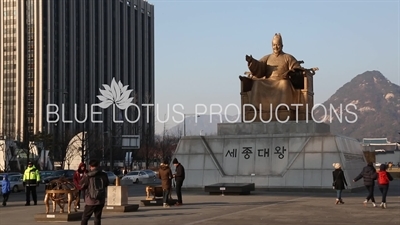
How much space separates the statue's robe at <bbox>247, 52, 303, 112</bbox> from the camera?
31.5 meters

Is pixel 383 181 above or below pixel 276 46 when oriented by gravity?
below

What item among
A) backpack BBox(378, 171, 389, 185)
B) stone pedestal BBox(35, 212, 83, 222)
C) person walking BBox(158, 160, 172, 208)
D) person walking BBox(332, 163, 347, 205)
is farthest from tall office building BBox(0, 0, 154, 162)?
stone pedestal BBox(35, 212, 83, 222)

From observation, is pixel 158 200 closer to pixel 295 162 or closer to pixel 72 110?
pixel 295 162

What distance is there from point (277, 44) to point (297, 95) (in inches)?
109

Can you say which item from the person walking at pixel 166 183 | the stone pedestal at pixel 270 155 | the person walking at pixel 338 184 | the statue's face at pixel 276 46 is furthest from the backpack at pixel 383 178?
the statue's face at pixel 276 46

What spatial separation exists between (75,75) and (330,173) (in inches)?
3691

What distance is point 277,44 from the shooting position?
107 feet

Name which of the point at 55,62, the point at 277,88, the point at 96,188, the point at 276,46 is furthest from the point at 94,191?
the point at 55,62

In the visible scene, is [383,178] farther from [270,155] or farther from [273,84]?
[273,84]

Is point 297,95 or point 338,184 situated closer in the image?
point 338,184

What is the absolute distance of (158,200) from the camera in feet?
73.2

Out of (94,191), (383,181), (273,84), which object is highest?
(273,84)

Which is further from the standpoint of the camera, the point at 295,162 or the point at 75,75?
the point at 75,75

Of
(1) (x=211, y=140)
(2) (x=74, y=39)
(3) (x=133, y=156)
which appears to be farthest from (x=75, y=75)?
(1) (x=211, y=140)
